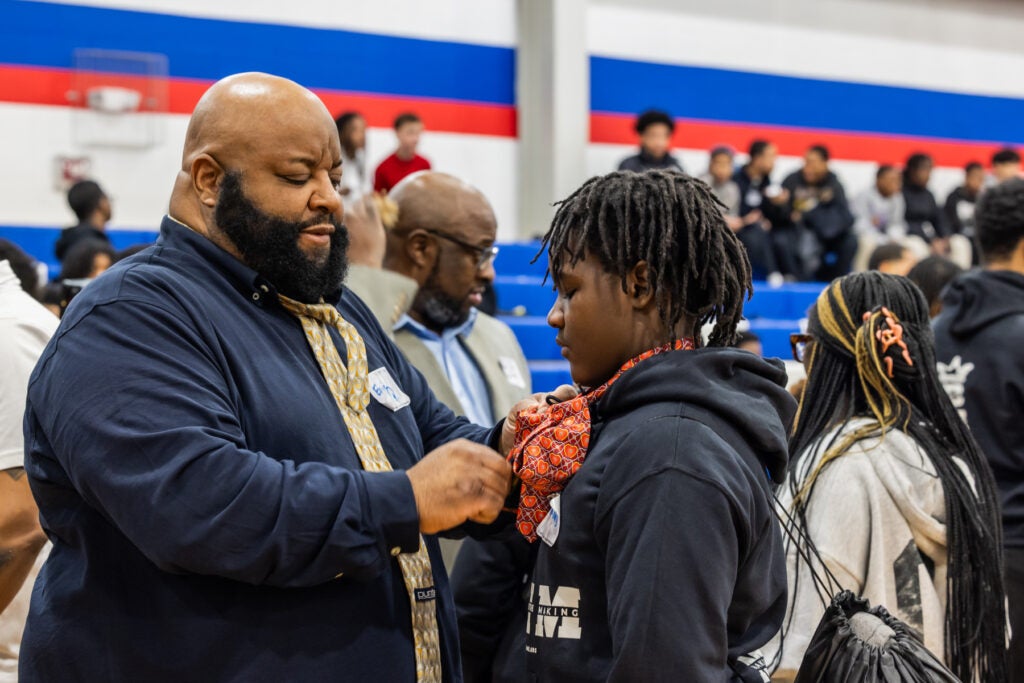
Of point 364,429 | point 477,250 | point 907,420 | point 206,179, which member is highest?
point 206,179

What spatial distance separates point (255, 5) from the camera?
10406mm

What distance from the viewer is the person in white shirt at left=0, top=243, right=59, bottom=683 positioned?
2.40 meters

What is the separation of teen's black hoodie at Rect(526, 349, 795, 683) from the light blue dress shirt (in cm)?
177

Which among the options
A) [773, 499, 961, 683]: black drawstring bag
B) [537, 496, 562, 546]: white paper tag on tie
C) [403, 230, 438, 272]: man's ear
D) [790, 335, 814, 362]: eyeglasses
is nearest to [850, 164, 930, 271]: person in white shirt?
[403, 230, 438, 272]: man's ear

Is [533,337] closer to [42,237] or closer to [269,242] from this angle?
[42,237]

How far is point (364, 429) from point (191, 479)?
43 centimetres

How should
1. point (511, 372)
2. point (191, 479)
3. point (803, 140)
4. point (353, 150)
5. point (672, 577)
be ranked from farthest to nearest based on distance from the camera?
point (803, 140), point (353, 150), point (511, 372), point (191, 479), point (672, 577)

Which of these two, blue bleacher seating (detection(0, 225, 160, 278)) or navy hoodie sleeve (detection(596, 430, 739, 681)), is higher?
blue bleacher seating (detection(0, 225, 160, 278))

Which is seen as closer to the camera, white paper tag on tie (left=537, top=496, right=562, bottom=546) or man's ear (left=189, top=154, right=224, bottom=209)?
white paper tag on tie (left=537, top=496, right=562, bottom=546)

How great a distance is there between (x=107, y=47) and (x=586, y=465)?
354 inches

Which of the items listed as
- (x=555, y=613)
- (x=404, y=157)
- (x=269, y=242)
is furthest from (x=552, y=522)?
(x=404, y=157)

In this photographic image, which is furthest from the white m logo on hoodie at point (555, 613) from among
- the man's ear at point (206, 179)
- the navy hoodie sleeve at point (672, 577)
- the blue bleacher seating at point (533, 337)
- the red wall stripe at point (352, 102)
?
the red wall stripe at point (352, 102)

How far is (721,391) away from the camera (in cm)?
173

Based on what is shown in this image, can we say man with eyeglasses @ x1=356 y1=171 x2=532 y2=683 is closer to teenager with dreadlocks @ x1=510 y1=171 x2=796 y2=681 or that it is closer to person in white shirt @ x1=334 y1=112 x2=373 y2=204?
teenager with dreadlocks @ x1=510 y1=171 x2=796 y2=681
